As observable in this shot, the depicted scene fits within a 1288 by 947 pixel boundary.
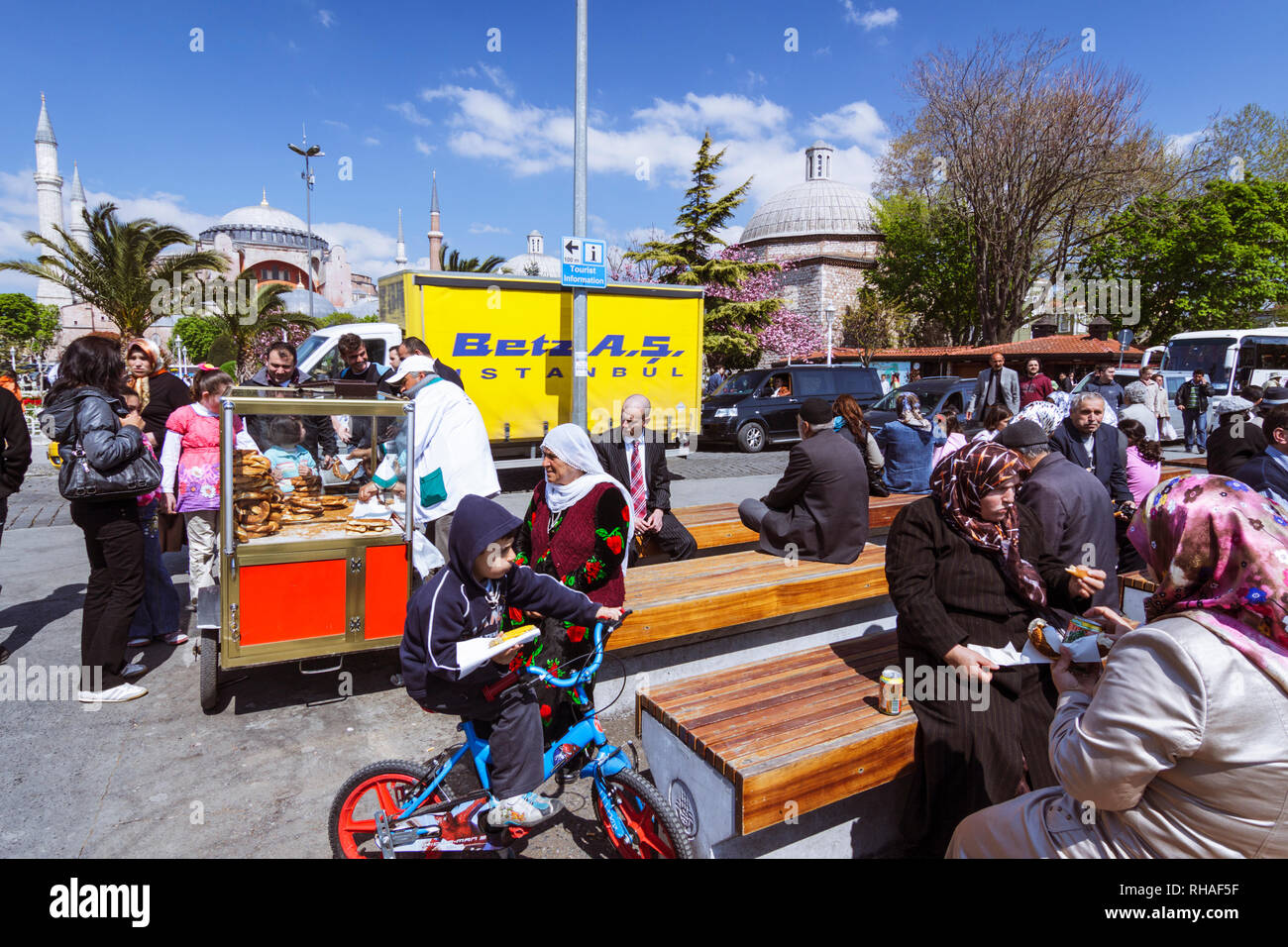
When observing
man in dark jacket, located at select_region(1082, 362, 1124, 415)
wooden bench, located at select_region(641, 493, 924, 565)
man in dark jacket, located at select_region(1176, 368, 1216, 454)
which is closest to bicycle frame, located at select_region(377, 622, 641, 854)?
wooden bench, located at select_region(641, 493, 924, 565)

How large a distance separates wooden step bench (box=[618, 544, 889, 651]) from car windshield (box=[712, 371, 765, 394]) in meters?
13.7

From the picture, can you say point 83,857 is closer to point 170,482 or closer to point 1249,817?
point 170,482

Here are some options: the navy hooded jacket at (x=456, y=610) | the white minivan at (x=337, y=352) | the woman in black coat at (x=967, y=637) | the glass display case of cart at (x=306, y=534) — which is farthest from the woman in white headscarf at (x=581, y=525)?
the white minivan at (x=337, y=352)

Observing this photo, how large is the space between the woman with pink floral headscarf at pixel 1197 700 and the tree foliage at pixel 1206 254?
36.6 metres

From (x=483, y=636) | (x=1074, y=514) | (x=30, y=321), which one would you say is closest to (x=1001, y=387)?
(x=1074, y=514)

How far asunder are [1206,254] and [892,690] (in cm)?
4160

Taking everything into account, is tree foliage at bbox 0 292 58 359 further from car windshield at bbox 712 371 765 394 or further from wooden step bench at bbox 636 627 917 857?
wooden step bench at bbox 636 627 917 857

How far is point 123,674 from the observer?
4773mm

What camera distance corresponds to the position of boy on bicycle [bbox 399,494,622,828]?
102 inches

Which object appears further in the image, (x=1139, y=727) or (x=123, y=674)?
(x=123, y=674)

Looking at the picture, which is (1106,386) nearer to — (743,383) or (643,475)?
(643,475)

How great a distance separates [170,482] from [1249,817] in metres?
6.17
